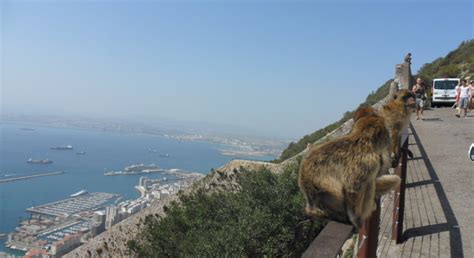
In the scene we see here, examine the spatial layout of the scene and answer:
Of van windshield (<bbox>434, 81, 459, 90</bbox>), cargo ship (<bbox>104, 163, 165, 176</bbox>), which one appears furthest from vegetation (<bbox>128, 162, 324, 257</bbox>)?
cargo ship (<bbox>104, 163, 165, 176</bbox>)

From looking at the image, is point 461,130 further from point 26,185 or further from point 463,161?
point 26,185

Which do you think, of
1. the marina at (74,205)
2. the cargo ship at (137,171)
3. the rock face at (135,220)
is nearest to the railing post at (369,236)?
the rock face at (135,220)

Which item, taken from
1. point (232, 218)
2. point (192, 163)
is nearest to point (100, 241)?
point (232, 218)

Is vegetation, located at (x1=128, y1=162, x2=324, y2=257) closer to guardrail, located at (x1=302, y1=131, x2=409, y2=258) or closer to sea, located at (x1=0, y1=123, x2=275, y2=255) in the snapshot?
guardrail, located at (x1=302, y1=131, x2=409, y2=258)

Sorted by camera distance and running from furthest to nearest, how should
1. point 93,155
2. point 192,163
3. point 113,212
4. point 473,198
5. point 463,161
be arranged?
point 93,155 → point 192,163 → point 113,212 → point 463,161 → point 473,198

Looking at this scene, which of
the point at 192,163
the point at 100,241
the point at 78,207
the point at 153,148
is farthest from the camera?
the point at 153,148

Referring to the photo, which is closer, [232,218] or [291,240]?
[291,240]

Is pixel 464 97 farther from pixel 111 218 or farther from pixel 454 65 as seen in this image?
pixel 454 65
